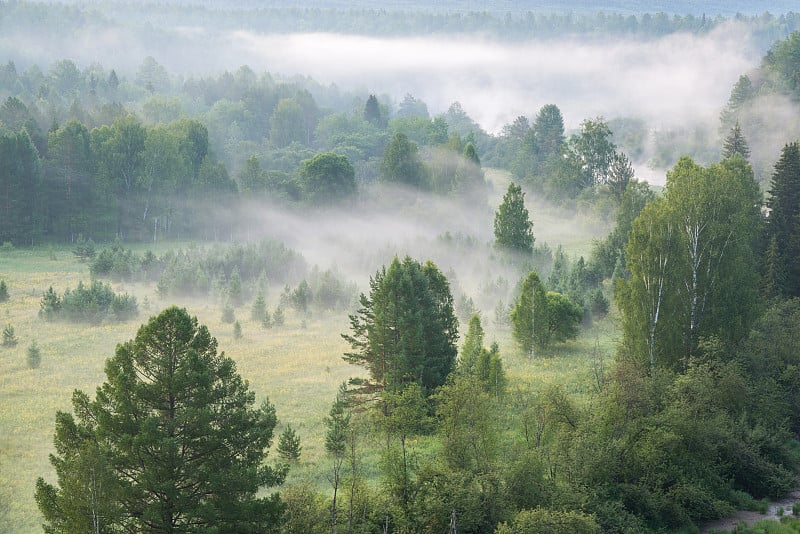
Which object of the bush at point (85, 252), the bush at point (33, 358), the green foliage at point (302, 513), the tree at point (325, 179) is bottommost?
the green foliage at point (302, 513)

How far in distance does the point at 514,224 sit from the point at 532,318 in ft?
84.5

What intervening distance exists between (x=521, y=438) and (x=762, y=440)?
13402mm

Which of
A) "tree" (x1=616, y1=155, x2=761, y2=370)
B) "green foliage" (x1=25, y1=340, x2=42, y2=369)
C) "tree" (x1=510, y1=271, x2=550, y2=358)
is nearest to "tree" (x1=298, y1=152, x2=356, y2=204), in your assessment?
"tree" (x1=510, y1=271, x2=550, y2=358)

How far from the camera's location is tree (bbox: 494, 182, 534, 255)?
3430 inches

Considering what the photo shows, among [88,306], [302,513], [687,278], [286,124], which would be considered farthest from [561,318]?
[286,124]

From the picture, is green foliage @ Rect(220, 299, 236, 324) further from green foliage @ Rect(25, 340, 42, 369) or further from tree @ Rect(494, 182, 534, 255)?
tree @ Rect(494, 182, 534, 255)

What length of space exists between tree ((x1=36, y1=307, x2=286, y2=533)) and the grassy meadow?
914cm

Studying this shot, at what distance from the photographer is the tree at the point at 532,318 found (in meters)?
62.3

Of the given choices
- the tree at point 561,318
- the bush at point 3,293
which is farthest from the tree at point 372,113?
the tree at point 561,318

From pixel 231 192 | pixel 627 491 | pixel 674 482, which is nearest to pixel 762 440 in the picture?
pixel 674 482

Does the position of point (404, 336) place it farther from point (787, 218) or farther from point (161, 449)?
point (787, 218)

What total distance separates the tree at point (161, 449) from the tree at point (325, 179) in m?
97.2

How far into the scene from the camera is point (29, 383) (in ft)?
183

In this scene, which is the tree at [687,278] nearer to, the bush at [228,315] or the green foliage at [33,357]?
the bush at [228,315]
